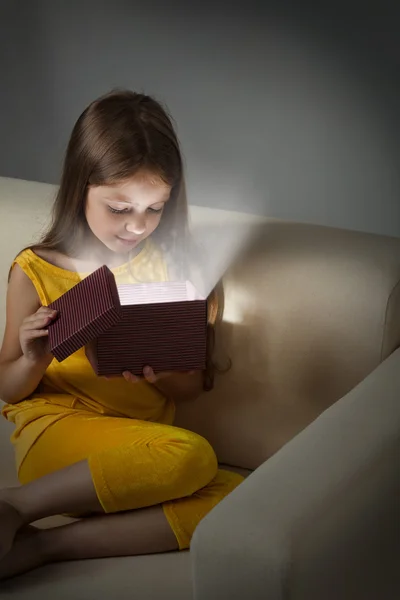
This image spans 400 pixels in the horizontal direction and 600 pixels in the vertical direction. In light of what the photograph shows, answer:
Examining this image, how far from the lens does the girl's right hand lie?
1909 mm

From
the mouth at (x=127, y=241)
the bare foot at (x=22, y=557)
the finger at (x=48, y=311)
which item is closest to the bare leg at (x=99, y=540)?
the bare foot at (x=22, y=557)

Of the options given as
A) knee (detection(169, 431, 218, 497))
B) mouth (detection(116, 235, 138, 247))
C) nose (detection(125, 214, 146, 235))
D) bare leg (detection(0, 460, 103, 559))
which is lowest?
bare leg (detection(0, 460, 103, 559))

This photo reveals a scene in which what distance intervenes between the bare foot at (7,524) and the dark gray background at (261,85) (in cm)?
117

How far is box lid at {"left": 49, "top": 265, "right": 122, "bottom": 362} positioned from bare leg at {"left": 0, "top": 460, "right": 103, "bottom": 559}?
0.20 m

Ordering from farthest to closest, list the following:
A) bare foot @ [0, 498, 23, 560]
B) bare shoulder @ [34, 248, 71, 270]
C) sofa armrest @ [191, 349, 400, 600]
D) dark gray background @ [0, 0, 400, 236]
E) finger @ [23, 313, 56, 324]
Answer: dark gray background @ [0, 0, 400, 236] < bare shoulder @ [34, 248, 71, 270] < finger @ [23, 313, 56, 324] < bare foot @ [0, 498, 23, 560] < sofa armrest @ [191, 349, 400, 600]

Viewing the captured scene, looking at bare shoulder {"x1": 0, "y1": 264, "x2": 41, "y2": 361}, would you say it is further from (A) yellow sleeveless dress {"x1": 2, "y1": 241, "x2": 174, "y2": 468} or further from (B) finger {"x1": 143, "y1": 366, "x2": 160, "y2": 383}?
(B) finger {"x1": 143, "y1": 366, "x2": 160, "y2": 383}

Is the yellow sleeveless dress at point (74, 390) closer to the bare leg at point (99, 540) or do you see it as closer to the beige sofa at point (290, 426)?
the beige sofa at point (290, 426)

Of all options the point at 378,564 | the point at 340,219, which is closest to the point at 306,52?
the point at 340,219

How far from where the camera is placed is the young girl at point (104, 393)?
6.02 ft

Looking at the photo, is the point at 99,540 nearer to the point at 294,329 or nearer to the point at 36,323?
the point at 36,323

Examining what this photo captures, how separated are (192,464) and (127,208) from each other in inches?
18.7

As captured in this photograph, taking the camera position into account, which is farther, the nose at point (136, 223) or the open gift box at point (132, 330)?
the nose at point (136, 223)

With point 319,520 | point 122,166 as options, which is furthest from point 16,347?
point 319,520

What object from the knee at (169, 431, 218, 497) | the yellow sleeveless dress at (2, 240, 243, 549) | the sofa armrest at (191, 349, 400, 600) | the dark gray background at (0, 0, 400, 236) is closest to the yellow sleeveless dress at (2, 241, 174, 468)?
the yellow sleeveless dress at (2, 240, 243, 549)
